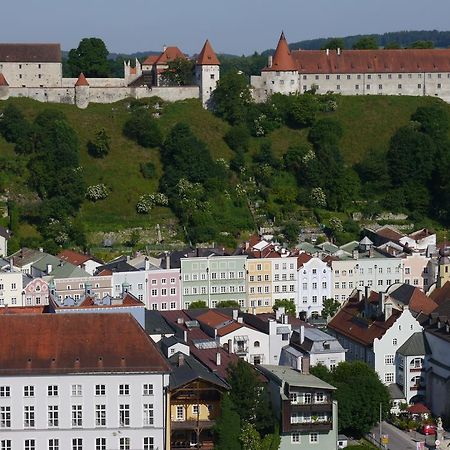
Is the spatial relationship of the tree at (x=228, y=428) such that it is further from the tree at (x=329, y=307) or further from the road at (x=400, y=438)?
the tree at (x=329, y=307)

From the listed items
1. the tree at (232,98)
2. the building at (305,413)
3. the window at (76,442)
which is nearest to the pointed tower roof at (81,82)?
the tree at (232,98)

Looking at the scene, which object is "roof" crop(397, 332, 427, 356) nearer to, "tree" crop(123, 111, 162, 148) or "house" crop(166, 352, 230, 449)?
"house" crop(166, 352, 230, 449)

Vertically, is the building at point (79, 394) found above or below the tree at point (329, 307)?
above

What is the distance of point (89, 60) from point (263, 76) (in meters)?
13.6

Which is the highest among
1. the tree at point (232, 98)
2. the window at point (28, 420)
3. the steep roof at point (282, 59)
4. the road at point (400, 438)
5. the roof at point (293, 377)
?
the steep roof at point (282, 59)

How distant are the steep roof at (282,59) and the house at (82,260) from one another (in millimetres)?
28081

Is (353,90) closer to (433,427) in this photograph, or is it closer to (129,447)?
(433,427)

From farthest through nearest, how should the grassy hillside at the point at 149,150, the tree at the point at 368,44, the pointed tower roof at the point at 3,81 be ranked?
the tree at the point at 368,44, the pointed tower roof at the point at 3,81, the grassy hillside at the point at 149,150

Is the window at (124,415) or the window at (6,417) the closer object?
the window at (6,417)

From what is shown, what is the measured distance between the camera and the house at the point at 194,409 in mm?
39219

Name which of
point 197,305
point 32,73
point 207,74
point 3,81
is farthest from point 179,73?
point 197,305

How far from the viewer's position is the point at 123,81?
298 feet

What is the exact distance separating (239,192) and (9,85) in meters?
19.2

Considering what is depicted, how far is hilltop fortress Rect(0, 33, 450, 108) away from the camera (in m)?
88.2
